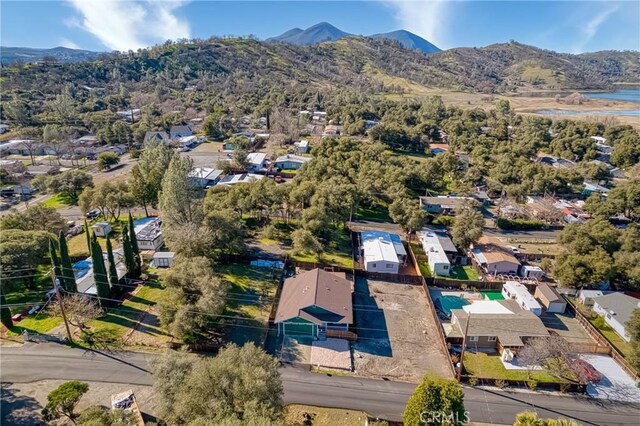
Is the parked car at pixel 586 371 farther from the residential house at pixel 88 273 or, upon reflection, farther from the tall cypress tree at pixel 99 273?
the residential house at pixel 88 273

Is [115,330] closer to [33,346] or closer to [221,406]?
[33,346]

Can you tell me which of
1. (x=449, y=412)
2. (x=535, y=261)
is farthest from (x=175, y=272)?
(x=535, y=261)

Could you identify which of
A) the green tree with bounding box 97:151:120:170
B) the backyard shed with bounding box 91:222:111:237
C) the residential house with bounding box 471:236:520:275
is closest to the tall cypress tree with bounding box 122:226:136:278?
the backyard shed with bounding box 91:222:111:237

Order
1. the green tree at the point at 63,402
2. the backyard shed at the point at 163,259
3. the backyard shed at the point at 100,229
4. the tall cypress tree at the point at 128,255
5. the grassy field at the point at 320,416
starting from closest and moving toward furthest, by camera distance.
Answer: the green tree at the point at 63,402, the grassy field at the point at 320,416, the tall cypress tree at the point at 128,255, the backyard shed at the point at 163,259, the backyard shed at the point at 100,229

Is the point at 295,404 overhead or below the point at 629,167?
below

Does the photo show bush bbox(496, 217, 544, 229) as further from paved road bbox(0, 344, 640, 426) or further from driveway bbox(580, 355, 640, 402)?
paved road bbox(0, 344, 640, 426)

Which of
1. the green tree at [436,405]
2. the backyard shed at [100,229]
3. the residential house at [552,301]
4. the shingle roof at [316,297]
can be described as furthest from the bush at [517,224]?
the backyard shed at [100,229]
